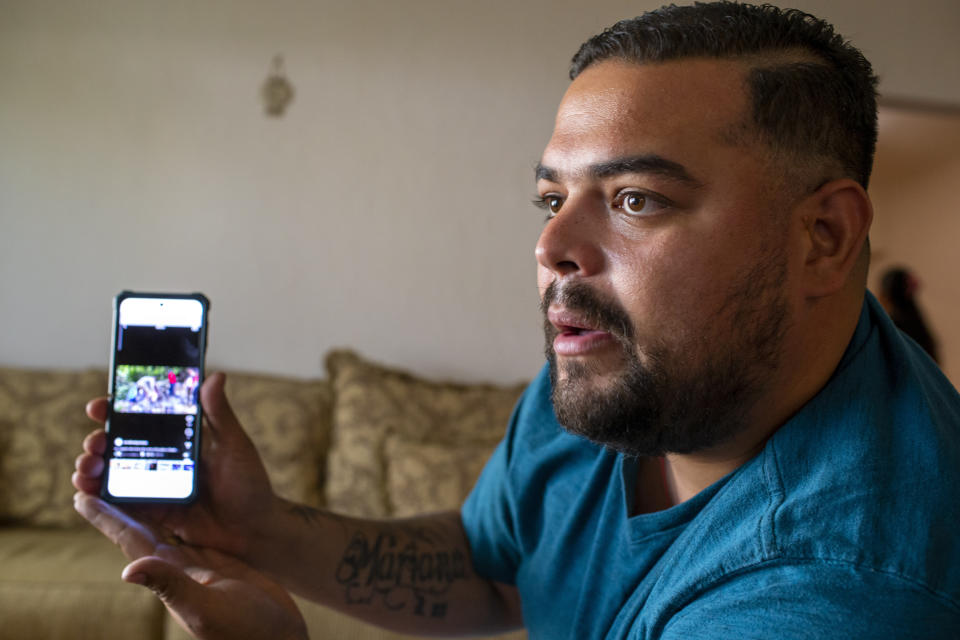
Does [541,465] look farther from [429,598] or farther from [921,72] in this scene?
[921,72]

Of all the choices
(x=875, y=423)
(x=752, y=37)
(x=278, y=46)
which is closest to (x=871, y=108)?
(x=752, y=37)

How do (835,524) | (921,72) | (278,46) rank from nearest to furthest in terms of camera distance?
(835,524), (278,46), (921,72)

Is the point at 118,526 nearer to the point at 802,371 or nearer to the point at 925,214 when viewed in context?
the point at 802,371

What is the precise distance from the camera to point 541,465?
108cm

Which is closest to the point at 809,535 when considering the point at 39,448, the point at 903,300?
the point at 39,448

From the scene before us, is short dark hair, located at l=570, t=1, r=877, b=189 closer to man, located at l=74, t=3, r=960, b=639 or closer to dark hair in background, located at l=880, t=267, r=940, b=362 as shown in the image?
→ man, located at l=74, t=3, r=960, b=639

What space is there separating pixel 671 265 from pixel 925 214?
6.38 meters

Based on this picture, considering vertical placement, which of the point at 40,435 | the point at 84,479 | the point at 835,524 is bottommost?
the point at 40,435

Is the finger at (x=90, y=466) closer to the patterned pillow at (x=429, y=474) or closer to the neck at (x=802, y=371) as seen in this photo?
the neck at (x=802, y=371)

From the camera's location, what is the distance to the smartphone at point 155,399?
1.04 meters

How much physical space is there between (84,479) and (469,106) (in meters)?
2.35

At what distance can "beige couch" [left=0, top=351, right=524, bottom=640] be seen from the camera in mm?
1946

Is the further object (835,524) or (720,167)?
(720,167)

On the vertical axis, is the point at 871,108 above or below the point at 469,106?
below
